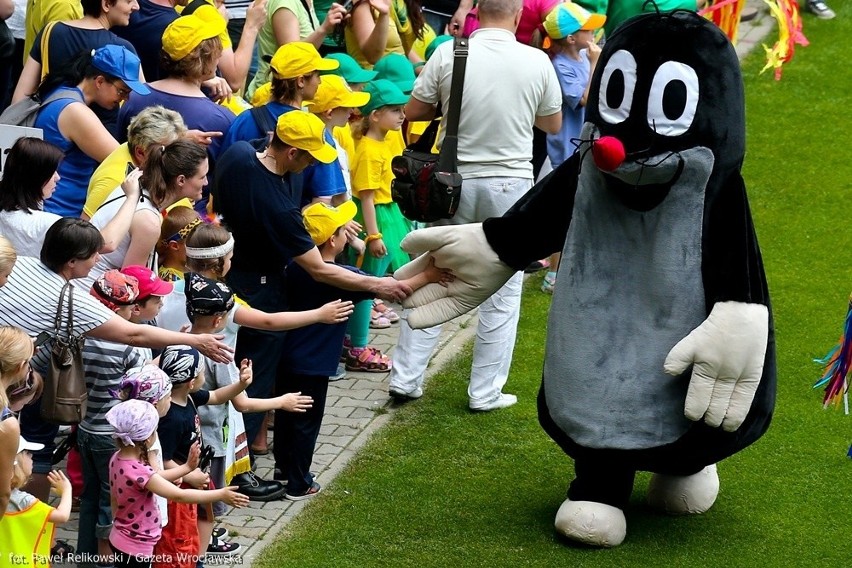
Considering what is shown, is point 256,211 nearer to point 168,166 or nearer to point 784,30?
point 168,166

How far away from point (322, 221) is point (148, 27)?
2219 mm

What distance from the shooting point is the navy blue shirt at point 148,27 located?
8055 mm

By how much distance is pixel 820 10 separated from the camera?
1569cm

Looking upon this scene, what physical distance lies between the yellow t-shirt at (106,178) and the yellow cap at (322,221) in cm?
88

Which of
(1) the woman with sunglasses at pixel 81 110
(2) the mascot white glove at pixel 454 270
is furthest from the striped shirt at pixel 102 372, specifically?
(1) the woman with sunglasses at pixel 81 110

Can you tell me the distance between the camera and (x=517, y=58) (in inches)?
288

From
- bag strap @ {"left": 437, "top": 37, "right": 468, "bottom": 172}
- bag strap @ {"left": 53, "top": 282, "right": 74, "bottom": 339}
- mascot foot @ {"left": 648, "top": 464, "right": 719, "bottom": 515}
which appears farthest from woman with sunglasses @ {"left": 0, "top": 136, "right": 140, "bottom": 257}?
mascot foot @ {"left": 648, "top": 464, "right": 719, "bottom": 515}

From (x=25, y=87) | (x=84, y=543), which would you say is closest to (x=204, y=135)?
(x=25, y=87)

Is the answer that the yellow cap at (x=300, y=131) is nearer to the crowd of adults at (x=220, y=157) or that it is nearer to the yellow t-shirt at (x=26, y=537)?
the crowd of adults at (x=220, y=157)

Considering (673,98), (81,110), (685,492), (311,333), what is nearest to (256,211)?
(311,333)

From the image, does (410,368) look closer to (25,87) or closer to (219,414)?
(219,414)

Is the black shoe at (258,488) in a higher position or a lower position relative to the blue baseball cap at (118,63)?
lower

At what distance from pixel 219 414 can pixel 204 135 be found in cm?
170

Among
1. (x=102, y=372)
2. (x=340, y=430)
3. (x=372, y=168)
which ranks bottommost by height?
(x=340, y=430)
